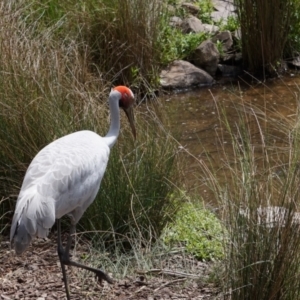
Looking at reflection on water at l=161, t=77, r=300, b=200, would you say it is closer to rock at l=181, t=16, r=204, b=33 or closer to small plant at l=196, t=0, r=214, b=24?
rock at l=181, t=16, r=204, b=33

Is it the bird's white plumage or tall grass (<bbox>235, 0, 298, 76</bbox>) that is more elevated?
the bird's white plumage

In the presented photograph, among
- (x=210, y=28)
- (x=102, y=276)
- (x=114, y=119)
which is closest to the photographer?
(x=102, y=276)

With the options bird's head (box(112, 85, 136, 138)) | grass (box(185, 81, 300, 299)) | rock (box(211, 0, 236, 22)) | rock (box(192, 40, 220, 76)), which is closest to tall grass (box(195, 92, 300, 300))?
grass (box(185, 81, 300, 299))

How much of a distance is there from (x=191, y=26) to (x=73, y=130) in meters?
5.02

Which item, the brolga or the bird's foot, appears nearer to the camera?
the brolga

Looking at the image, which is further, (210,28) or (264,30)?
(210,28)

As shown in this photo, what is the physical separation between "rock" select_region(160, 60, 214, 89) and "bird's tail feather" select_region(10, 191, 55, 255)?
518 cm

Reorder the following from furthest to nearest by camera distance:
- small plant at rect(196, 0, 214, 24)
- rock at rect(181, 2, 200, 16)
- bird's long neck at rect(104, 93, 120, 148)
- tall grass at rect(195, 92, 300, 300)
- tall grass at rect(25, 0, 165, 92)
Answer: rock at rect(181, 2, 200, 16)
small plant at rect(196, 0, 214, 24)
tall grass at rect(25, 0, 165, 92)
bird's long neck at rect(104, 93, 120, 148)
tall grass at rect(195, 92, 300, 300)

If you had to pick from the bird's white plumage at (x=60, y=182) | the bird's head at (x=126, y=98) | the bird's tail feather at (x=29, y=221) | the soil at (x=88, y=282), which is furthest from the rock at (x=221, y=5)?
the bird's tail feather at (x=29, y=221)

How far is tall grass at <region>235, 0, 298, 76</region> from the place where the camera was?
30.2 feet

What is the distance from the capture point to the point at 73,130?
213 inches

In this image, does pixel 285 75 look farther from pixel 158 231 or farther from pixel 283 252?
pixel 283 252

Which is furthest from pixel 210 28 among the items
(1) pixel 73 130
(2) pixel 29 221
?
(2) pixel 29 221

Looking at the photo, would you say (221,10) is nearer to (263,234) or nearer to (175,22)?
(175,22)
